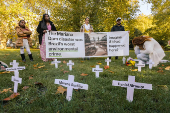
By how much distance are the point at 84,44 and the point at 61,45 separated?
86cm

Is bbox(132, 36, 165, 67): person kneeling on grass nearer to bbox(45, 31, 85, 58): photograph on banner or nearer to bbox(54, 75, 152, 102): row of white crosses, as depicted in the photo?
bbox(45, 31, 85, 58): photograph on banner

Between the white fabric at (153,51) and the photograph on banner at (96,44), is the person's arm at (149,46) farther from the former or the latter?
the photograph on banner at (96,44)

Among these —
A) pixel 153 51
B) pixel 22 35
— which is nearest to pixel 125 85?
pixel 153 51

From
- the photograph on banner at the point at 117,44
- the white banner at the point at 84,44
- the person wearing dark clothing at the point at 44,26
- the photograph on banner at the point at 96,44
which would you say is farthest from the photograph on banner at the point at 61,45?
the person wearing dark clothing at the point at 44,26

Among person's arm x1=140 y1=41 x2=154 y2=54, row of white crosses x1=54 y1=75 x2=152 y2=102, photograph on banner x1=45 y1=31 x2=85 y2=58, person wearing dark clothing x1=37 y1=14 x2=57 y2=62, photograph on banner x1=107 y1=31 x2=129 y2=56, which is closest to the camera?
row of white crosses x1=54 y1=75 x2=152 y2=102

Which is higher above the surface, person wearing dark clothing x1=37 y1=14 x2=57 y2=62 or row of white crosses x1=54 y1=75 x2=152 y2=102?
person wearing dark clothing x1=37 y1=14 x2=57 y2=62

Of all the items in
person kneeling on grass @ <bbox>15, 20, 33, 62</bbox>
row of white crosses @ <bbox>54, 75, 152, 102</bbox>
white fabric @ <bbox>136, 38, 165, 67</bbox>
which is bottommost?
row of white crosses @ <bbox>54, 75, 152, 102</bbox>

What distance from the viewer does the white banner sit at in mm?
3814

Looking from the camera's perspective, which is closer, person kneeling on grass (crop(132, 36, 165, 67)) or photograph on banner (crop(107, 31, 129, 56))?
person kneeling on grass (crop(132, 36, 165, 67))

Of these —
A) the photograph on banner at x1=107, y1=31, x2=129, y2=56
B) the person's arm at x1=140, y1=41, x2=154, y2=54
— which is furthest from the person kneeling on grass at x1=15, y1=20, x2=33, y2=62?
the person's arm at x1=140, y1=41, x2=154, y2=54

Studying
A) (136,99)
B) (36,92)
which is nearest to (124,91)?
(136,99)

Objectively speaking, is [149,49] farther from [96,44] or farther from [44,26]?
[44,26]

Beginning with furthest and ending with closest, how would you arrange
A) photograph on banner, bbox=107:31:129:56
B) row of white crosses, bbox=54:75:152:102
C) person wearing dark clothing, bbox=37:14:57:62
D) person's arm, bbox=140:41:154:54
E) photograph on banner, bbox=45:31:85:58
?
person wearing dark clothing, bbox=37:14:57:62
photograph on banner, bbox=107:31:129:56
person's arm, bbox=140:41:154:54
photograph on banner, bbox=45:31:85:58
row of white crosses, bbox=54:75:152:102

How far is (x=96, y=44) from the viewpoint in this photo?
4.75 m
